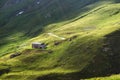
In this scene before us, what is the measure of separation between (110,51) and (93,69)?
600 inches

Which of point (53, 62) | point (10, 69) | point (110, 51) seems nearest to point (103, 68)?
point (110, 51)

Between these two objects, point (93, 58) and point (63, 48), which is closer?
point (93, 58)

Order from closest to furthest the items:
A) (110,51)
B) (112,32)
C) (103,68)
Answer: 1. (103,68)
2. (110,51)
3. (112,32)

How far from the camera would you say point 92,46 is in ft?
489

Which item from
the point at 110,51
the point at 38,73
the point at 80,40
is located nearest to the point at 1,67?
the point at 38,73

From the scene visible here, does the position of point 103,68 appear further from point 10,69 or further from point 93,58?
point 10,69

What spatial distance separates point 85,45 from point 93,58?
43.9 ft

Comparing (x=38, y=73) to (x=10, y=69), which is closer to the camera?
(x=38, y=73)

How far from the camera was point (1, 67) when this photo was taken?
493ft

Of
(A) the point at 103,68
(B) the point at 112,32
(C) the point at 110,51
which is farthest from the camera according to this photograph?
(B) the point at 112,32

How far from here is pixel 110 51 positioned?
469 feet

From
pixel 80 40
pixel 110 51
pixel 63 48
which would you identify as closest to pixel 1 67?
pixel 63 48

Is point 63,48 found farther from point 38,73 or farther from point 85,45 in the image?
point 38,73

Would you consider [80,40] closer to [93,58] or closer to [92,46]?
[92,46]
